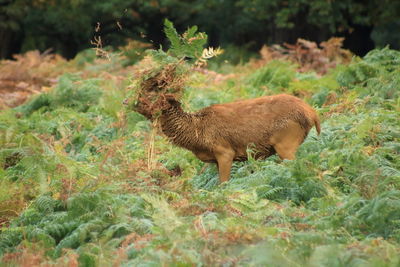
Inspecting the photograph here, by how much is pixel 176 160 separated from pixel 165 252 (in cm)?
437

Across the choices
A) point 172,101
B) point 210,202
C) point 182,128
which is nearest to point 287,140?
point 182,128

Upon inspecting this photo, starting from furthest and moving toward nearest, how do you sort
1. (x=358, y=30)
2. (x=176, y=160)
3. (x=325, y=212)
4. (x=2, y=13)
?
(x=2, y=13) → (x=358, y=30) → (x=176, y=160) → (x=325, y=212)

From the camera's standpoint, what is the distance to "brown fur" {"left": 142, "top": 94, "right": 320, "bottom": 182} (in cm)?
952

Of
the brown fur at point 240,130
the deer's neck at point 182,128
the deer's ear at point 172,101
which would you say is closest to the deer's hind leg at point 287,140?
the brown fur at point 240,130

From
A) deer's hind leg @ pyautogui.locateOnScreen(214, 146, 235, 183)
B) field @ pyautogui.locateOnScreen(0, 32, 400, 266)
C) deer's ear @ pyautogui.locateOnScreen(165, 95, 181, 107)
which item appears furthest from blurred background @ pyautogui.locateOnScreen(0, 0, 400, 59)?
deer's hind leg @ pyautogui.locateOnScreen(214, 146, 235, 183)

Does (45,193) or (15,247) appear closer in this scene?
(15,247)

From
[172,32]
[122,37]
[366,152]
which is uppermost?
[172,32]

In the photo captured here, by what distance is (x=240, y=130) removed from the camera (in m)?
9.58

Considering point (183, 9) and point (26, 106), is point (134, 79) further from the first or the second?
point (183, 9)

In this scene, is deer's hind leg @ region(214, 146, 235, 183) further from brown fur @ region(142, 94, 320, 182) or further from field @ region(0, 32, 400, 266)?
field @ region(0, 32, 400, 266)

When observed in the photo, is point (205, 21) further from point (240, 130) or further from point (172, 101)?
point (240, 130)

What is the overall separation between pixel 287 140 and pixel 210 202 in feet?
6.80

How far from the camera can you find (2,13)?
32.8m

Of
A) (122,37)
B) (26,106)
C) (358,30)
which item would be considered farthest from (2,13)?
(26,106)
